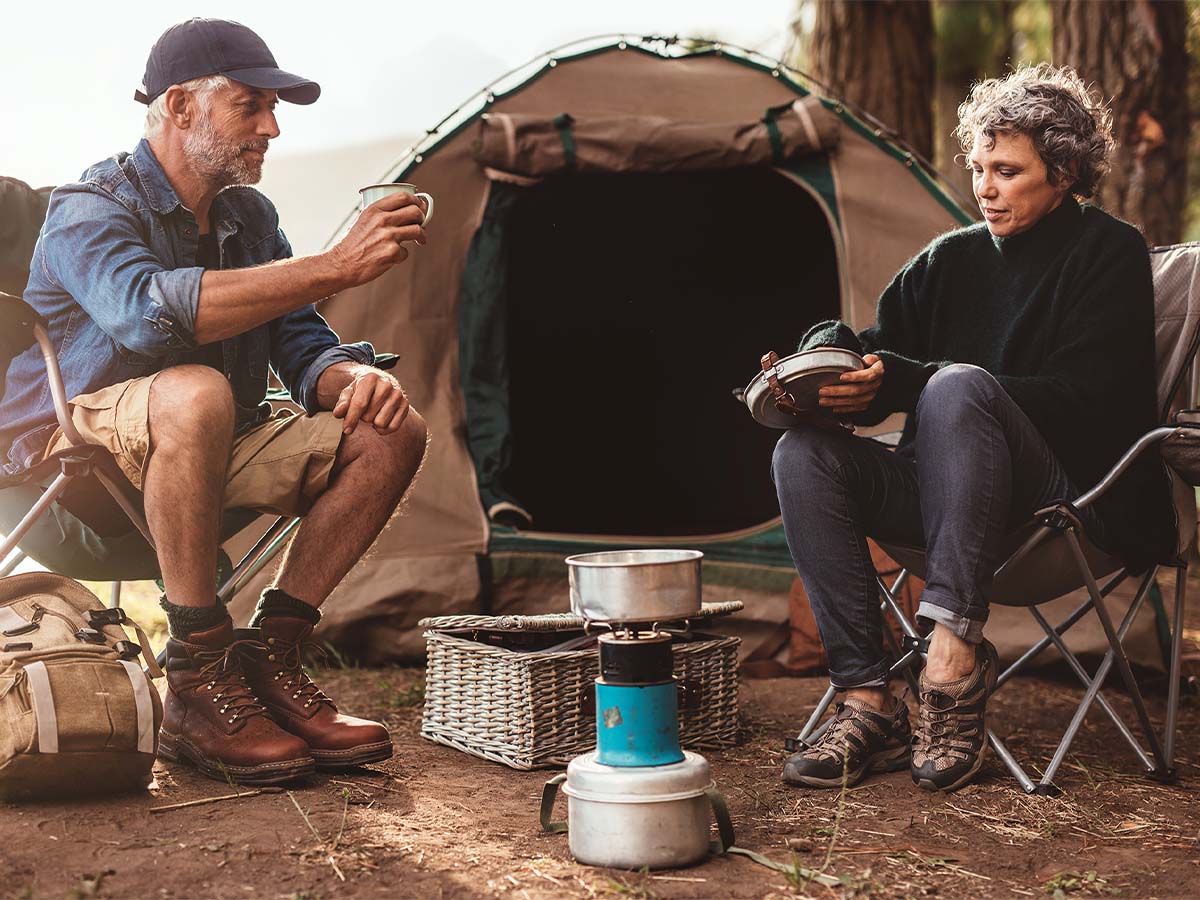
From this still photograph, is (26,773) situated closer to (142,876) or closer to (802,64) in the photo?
(142,876)

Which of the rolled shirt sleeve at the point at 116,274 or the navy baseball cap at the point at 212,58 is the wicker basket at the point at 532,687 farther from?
the navy baseball cap at the point at 212,58

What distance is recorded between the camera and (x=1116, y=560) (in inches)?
98.3

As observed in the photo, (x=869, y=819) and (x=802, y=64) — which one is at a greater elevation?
(x=802, y=64)

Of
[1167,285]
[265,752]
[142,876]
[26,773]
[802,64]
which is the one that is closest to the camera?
[142,876]

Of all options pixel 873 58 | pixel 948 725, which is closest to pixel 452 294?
pixel 948 725

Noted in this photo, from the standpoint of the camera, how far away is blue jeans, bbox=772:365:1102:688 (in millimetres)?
2244

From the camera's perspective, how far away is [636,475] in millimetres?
4434

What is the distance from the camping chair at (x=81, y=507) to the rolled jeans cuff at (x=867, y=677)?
3.66 feet

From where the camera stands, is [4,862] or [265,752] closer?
[4,862]

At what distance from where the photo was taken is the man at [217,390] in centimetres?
222

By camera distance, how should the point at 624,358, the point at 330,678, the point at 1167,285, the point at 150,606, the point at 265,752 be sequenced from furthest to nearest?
the point at 150,606 < the point at 624,358 < the point at 330,678 < the point at 1167,285 < the point at 265,752

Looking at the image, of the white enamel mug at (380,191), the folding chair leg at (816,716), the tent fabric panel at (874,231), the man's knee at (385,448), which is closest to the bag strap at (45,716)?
the man's knee at (385,448)

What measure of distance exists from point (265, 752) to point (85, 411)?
2.24ft

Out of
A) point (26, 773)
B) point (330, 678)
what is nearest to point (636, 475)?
point (330, 678)
